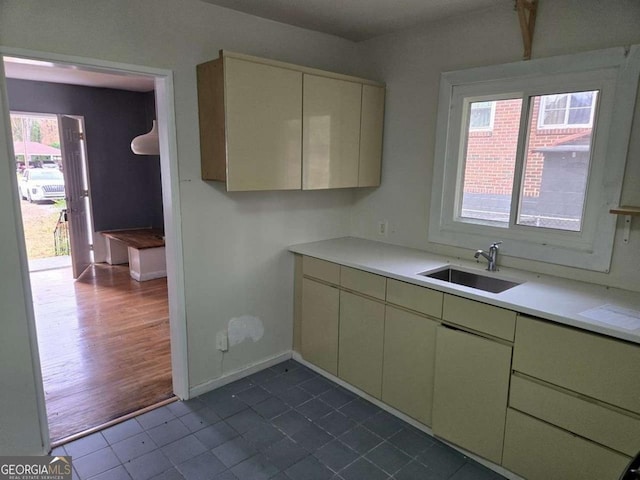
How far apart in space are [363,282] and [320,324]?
576mm

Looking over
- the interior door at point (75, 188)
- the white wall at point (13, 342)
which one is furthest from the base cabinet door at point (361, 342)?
the interior door at point (75, 188)

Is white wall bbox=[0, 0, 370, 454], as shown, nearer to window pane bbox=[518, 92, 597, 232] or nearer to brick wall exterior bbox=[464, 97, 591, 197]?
brick wall exterior bbox=[464, 97, 591, 197]

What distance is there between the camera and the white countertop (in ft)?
5.86

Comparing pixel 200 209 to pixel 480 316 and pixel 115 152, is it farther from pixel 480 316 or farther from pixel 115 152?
pixel 115 152

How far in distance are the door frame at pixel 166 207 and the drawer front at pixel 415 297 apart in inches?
52.2

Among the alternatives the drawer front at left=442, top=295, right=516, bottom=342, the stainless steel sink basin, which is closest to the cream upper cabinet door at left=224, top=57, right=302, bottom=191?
the stainless steel sink basin

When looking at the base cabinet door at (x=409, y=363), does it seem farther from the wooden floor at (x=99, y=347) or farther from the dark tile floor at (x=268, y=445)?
the wooden floor at (x=99, y=347)

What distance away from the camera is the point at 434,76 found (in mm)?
2807

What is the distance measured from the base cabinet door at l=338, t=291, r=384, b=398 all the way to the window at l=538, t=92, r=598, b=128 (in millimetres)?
1453

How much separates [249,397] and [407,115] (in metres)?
2.27

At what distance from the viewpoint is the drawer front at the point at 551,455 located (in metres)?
1.74

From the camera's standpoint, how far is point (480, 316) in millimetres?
2078

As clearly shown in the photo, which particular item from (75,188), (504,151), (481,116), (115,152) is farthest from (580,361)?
(115,152)

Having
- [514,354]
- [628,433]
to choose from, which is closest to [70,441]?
[514,354]
